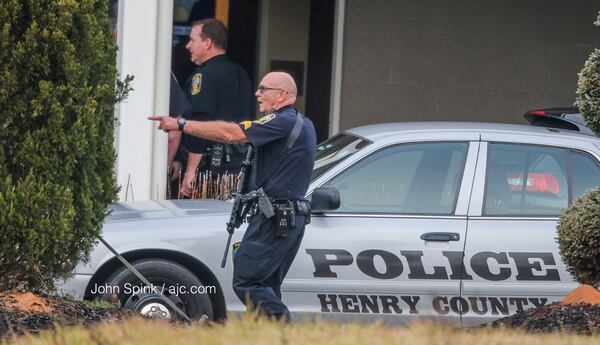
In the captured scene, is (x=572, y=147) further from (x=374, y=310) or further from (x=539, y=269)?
(x=374, y=310)

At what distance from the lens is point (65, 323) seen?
184 inches

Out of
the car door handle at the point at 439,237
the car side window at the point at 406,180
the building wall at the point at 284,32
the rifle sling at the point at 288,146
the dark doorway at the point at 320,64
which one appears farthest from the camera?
the building wall at the point at 284,32

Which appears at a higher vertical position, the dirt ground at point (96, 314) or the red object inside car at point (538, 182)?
the red object inside car at point (538, 182)

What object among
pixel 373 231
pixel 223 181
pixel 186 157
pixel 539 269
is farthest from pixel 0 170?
pixel 186 157

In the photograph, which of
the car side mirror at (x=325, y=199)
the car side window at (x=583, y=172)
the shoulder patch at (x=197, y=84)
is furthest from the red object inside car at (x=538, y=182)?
the shoulder patch at (x=197, y=84)

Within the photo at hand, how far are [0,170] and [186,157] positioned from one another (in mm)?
5729

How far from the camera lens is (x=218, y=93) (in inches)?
381

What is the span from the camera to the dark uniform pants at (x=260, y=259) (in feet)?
21.1

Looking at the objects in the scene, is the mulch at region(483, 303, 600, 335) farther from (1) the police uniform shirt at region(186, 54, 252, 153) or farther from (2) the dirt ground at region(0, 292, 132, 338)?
(1) the police uniform shirt at region(186, 54, 252, 153)

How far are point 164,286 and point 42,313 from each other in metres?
2.05

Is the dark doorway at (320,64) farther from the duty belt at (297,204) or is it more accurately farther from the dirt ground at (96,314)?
the dirt ground at (96,314)

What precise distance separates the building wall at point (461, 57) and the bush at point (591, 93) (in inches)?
A: 266

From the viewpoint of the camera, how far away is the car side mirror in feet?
23.0

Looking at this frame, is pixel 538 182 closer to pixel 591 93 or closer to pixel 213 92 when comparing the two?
pixel 591 93
